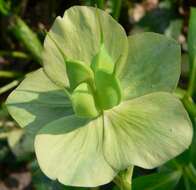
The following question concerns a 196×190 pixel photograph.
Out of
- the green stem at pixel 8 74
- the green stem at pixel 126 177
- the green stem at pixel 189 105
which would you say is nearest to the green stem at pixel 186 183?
the green stem at pixel 189 105

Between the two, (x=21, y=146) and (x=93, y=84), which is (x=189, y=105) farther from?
(x=21, y=146)

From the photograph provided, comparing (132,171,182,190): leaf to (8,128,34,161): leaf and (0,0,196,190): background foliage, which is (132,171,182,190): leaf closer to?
(0,0,196,190): background foliage

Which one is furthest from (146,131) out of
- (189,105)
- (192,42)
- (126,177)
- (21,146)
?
(21,146)

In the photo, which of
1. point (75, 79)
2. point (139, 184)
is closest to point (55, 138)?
point (75, 79)

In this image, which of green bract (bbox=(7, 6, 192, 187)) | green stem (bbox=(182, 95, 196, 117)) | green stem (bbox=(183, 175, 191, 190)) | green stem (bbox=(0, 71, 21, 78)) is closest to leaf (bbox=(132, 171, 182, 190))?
green stem (bbox=(183, 175, 191, 190))

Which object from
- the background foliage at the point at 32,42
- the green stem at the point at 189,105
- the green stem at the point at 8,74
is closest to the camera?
the green stem at the point at 189,105

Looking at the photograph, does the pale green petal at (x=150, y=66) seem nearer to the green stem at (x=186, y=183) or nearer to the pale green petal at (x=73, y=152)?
the pale green petal at (x=73, y=152)
